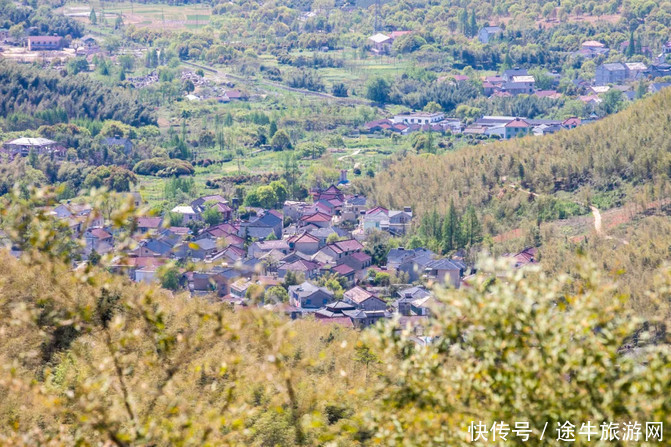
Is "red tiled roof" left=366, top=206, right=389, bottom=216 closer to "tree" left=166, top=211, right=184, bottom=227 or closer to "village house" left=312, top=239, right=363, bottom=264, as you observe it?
"village house" left=312, top=239, right=363, bottom=264

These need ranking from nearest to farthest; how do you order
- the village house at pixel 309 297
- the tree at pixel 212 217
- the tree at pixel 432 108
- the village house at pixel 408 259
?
the village house at pixel 309 297
the village house at pixel 408 259
the tree at pixel 212 217
the tree at pixel 432 108

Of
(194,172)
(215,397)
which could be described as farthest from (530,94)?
(215,397)

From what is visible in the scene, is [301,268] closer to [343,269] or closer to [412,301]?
[343,269]

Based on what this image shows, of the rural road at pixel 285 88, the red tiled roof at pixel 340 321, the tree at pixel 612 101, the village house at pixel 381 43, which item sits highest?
the red tiled roof at pixel 340 321

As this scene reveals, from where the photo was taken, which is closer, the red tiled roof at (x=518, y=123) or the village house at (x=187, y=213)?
the village house at (x=187, y=213)

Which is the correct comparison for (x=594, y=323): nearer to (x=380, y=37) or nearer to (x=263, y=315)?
(x=263, y=315)

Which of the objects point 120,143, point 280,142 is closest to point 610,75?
point 280,142

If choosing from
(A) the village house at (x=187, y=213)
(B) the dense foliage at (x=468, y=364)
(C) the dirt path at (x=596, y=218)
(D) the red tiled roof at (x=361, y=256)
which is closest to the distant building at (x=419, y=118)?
(C) the dirt path at (x=596, y=218)

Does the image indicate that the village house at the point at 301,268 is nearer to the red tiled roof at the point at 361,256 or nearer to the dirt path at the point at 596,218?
the red tiled roof at the point at 361,256
